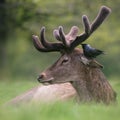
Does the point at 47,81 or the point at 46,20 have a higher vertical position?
the point at 46,20

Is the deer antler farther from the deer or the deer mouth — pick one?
the deer mouth

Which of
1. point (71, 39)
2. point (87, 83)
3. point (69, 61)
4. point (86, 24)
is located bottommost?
point (87, 83)

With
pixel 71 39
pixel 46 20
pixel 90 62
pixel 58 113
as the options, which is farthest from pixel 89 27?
pixel 46 20

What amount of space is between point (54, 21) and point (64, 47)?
18258 millimetres

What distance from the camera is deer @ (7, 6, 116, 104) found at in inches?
344

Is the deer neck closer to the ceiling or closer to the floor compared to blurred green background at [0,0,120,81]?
closer to the floor

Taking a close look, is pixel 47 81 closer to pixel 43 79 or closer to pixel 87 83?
pixel 43 79

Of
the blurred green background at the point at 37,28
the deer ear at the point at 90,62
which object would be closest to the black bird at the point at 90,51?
the deer ear at the point at 90,62

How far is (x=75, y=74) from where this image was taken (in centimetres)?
A: 898

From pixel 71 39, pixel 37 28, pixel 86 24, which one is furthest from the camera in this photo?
pixel 37 28

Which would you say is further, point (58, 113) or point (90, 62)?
point (90, 62)

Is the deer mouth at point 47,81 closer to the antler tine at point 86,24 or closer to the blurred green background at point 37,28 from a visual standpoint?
the antler tine at point 86,24

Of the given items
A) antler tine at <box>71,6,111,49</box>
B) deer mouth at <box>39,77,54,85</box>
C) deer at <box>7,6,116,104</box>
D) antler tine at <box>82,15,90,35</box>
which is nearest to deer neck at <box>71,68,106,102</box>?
deer at <box>7,6,116,104</box>

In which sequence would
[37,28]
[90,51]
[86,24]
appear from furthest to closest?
[37,28]
[86,24]
[90,51]
